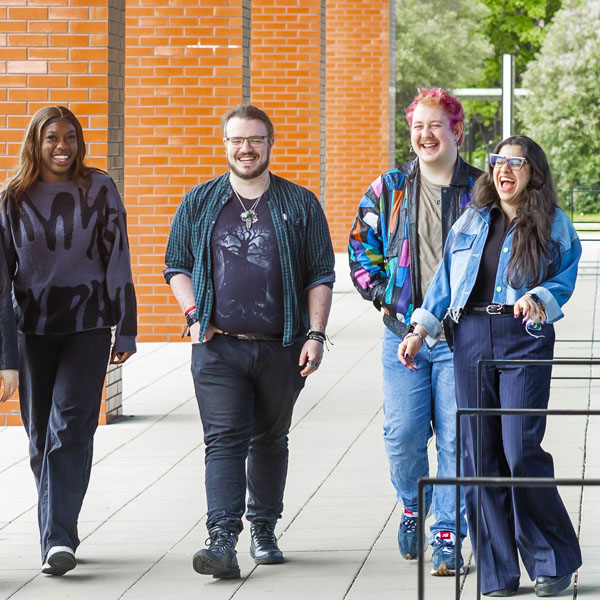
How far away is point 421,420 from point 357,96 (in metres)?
17.6

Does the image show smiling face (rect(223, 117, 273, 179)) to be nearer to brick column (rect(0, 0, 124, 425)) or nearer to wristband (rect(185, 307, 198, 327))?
wristband (rect(185, 307, 198, 327))

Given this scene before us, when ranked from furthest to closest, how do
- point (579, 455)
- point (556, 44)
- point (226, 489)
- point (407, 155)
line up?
point (556, 44) < point (407, 155) < point (579, 455) < point (226, 489)

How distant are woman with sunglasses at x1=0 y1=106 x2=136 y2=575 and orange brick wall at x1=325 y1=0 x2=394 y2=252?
17286 mm

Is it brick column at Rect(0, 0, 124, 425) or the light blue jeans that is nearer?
the light blue jeans

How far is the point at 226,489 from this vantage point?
5770 mm

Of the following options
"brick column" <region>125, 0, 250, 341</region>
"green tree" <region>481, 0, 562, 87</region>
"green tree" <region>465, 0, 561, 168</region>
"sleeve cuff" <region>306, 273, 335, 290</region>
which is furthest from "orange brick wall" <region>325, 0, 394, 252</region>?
"green tree" <region>481, 0, 562, 87</region>

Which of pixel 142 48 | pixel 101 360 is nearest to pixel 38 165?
pixel 101 360

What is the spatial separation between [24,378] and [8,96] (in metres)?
3.56

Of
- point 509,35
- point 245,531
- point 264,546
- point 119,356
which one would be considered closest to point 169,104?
point 245,531

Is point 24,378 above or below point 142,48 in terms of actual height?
below

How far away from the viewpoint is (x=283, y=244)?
5.79 m

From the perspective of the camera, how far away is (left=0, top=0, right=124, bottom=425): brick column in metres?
8.96

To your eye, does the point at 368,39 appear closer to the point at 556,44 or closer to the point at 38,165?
the point at 38,165

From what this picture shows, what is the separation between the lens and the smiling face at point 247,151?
5758mm
